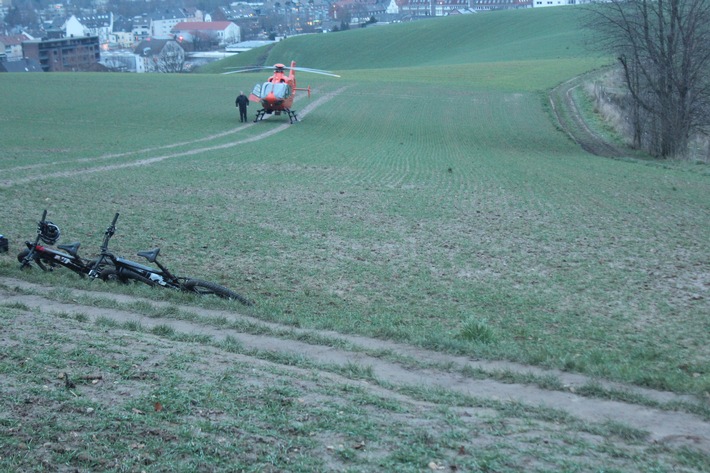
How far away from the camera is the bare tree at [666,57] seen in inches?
1130

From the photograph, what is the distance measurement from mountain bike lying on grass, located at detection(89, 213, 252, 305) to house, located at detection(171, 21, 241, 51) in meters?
109

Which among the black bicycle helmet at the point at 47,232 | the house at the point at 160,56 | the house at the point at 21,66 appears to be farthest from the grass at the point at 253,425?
the house at the point at 160,56

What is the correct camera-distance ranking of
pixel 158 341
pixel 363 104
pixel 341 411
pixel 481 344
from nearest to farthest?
1. pixel 341 411
2. pixel 158 341
3. pixel 481 344
4. pixel 363 104

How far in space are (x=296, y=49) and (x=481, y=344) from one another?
92094mm

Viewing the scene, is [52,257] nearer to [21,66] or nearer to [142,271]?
[142,271]

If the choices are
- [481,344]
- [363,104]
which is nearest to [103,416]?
[481,344]

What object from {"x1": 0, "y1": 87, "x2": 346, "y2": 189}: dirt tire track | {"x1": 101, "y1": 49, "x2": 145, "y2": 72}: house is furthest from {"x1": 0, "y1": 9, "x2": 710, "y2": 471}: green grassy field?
{"x1": 101, "y1": 49, "x2": 145, "y2": 72}: house

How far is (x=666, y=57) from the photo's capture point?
2942cm

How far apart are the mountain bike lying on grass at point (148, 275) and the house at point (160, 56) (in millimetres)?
83825

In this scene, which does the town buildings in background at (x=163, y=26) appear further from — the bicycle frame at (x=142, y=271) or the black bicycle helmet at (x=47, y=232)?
the bicycle frame at (x=142, y=271)

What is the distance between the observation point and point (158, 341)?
23.8ft

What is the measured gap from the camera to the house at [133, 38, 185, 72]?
89.8 m

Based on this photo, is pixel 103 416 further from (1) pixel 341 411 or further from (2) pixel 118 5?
(2) pixel 118 5

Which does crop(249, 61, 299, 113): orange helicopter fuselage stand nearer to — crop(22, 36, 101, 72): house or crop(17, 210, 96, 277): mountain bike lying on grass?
crop(17, 210, 96, 277): mountain bike lying on grass
